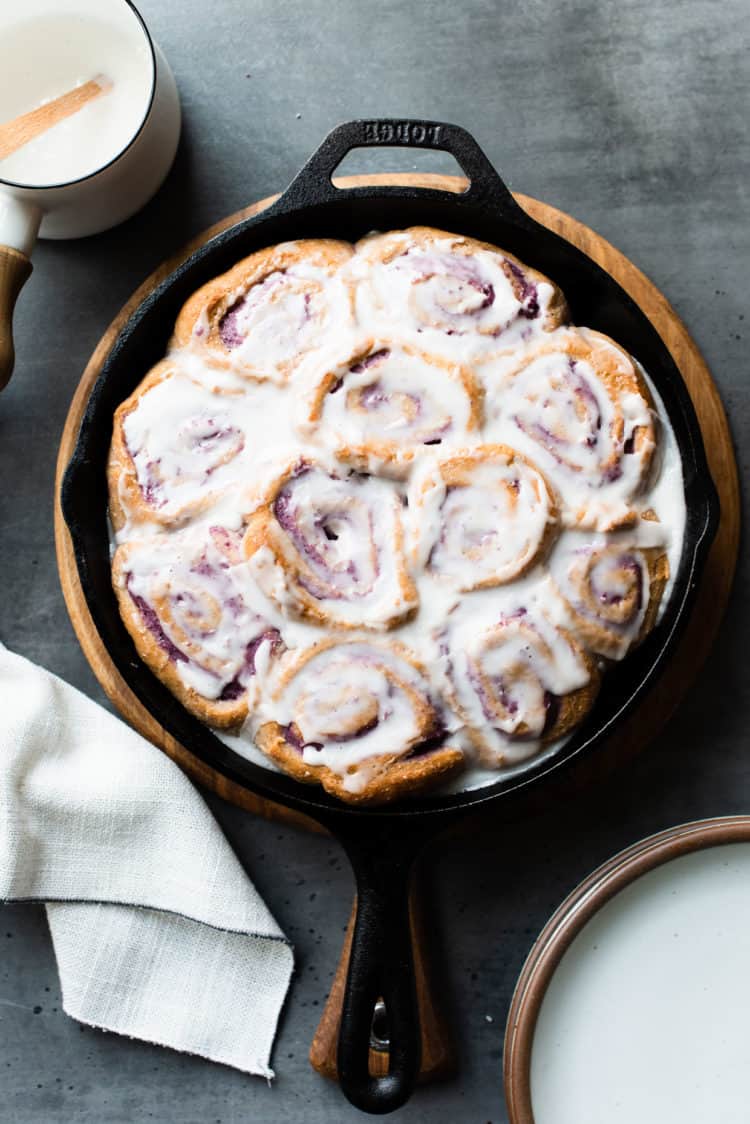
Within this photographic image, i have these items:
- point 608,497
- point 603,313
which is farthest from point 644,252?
point 608,497

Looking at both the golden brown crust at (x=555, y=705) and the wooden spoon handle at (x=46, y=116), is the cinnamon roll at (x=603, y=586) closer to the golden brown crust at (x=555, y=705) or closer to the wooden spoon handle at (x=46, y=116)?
the golden brown crust at (x=555, y=705)

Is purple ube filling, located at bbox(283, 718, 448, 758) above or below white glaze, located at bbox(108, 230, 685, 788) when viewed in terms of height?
below

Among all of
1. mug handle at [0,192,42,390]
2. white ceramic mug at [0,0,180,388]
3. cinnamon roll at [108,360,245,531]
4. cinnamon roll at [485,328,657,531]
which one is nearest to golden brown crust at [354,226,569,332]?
cinnamon roll at [485,328,657,531]

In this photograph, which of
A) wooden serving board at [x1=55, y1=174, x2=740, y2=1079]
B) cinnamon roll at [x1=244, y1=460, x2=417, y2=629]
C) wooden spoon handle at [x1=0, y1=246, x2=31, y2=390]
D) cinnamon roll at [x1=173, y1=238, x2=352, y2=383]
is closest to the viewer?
cinnamon roll at [x1=244, y1=460, x2=417, y2=629]

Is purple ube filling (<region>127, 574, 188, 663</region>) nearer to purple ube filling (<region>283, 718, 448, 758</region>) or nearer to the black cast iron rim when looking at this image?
the black cast iron rim

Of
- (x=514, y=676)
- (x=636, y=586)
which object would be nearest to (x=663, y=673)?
(x=636, y=586)

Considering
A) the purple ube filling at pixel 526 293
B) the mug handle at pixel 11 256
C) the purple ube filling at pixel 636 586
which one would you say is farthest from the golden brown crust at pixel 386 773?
the mug handle at pixel 11 256

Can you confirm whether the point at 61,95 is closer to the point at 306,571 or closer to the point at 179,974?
the point at 306,571
